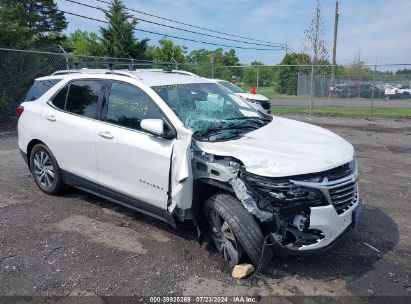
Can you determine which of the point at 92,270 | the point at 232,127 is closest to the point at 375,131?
Result: the point at 232,127

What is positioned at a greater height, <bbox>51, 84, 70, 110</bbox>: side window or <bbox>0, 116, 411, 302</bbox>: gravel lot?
<bbox>51, 84, 70, 110</bbox>: side window

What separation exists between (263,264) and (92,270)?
5.18ft

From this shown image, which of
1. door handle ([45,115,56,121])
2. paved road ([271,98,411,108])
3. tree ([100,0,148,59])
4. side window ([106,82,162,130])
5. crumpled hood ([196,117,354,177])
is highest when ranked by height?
tree ([100,0,148,59])

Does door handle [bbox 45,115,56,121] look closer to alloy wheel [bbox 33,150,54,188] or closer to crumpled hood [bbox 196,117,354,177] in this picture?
alloy wheel [bbox 33,150,54,188]

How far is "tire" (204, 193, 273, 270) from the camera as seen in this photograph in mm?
3373

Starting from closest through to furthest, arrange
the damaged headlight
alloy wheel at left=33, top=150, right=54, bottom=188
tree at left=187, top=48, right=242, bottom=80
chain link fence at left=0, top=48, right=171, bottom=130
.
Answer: the damaged headlight → alloy wheel at left=33, top=150, right=54, bottom=188 → chain link fence at left=0, top=48, right=171, bottom=130 → tree at left=187, top=48, right=242, bottom=80

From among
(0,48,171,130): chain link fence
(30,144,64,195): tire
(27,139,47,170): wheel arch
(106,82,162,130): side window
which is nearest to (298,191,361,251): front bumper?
(106,82,162,130): side window

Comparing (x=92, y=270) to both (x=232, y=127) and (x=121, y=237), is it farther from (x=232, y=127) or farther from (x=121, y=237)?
(x=232, y=127)

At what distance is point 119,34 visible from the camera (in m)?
25.1

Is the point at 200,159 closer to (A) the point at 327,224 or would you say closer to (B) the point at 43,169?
(A) the point at 327,224

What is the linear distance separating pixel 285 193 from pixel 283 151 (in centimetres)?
45

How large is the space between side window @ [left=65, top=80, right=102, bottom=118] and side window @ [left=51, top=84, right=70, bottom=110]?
3.4 inches

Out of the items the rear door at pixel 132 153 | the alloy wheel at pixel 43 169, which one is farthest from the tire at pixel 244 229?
the alloy wheel at pixel 43 169

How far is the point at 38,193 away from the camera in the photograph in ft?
18.7
